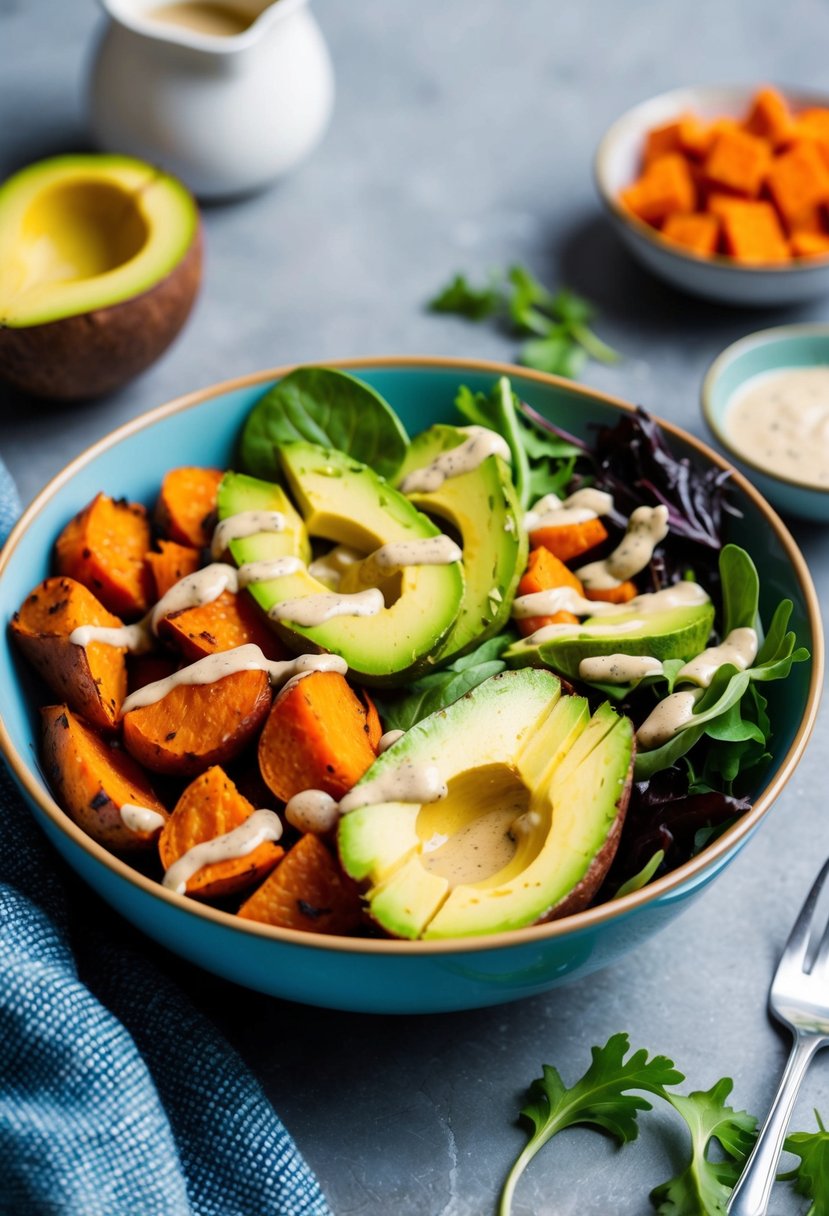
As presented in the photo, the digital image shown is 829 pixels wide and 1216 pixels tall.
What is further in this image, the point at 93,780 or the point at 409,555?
the point at 409,555

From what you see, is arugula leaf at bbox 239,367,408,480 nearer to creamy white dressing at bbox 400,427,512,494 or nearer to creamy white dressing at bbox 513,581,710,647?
creamy white dressing at bbox 400,427,512,494

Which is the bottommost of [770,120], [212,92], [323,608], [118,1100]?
[118,1100]

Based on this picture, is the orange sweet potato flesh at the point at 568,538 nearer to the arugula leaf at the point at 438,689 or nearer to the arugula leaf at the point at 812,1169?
the arugula leaf at the point at 438,689

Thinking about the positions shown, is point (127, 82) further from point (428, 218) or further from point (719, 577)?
point (719, 577)

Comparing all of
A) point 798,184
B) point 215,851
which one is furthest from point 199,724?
point 798,184

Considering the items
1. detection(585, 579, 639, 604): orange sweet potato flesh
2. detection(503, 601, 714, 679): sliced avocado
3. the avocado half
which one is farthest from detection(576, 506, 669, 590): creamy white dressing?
the avocado half

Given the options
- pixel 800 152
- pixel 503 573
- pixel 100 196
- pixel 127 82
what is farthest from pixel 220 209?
pixel 503 573

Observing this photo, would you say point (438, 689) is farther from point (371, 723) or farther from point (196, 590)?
point (196, 590)

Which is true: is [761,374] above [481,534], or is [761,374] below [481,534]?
below

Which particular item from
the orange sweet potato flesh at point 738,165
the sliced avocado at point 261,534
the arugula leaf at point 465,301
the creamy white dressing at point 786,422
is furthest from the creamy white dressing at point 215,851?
the orange sweet potato flesh at point 738,165
